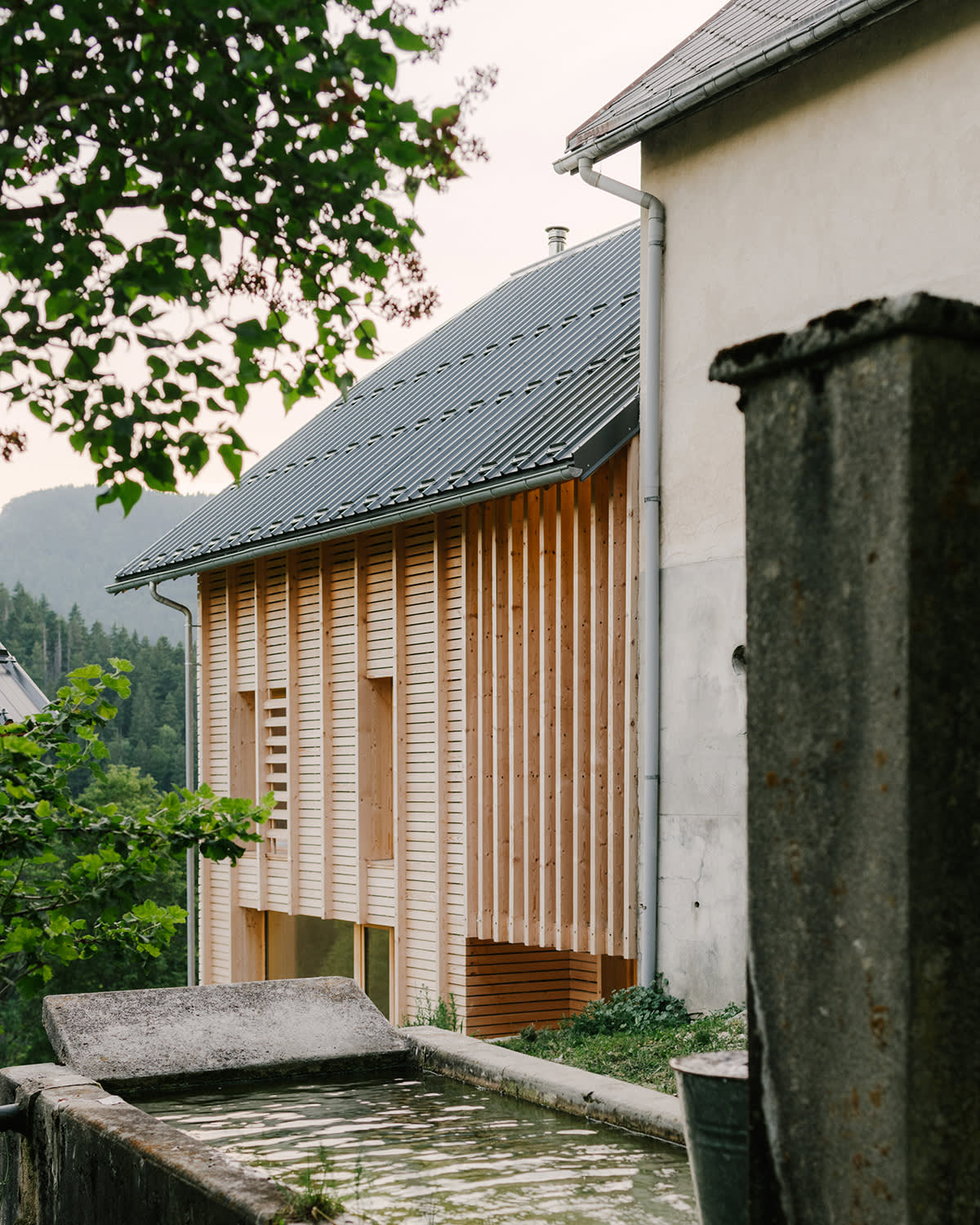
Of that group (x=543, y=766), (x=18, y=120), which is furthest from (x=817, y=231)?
(x=18, y=120)

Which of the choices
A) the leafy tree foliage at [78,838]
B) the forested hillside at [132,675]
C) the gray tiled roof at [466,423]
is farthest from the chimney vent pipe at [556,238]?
the forested hillside at [132,675]

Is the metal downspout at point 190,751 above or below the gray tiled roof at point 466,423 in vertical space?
below

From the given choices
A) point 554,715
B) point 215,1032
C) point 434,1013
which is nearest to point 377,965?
point 434,1013

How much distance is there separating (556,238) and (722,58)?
8.85 m

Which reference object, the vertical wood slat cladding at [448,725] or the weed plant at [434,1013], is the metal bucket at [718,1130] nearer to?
the vertical wood slat cladding at [448,725]

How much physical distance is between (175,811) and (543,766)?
514cm

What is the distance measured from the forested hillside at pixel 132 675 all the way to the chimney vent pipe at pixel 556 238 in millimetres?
54051

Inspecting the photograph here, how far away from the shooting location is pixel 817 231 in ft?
30.0

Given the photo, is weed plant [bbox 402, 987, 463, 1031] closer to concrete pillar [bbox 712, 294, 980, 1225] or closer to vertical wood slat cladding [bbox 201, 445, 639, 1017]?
vertical wood slat cladding [bbox 201, 445, 639, 1017]

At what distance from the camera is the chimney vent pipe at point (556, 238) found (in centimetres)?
1841

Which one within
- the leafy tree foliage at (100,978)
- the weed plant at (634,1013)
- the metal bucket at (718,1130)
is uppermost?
the metal bucket at (718,1130)

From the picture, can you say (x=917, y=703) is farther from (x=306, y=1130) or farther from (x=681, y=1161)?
(x=306, y=1130)

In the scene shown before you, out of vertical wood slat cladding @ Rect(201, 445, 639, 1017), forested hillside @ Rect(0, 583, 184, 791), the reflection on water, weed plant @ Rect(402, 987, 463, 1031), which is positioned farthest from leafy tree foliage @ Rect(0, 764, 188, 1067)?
the reflection on water

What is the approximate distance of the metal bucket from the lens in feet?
11.8
